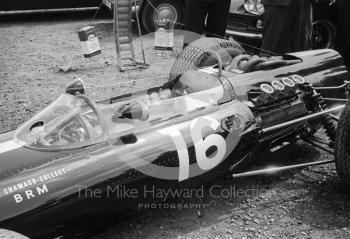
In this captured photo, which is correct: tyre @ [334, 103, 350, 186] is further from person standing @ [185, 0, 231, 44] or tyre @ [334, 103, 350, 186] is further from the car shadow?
person standing @ [185, 0, 231, 44]

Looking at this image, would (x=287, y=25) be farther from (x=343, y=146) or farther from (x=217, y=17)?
(x=343, y=146)

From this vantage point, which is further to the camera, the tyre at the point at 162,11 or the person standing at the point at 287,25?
the tyre at the point at 162,11

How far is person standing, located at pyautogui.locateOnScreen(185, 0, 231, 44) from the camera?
5.40 m

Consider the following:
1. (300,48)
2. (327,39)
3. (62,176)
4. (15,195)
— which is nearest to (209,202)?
(62,176)

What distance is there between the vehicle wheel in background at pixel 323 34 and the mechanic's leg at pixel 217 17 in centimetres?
124

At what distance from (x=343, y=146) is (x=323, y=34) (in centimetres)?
321

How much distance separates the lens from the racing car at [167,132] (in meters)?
2.41

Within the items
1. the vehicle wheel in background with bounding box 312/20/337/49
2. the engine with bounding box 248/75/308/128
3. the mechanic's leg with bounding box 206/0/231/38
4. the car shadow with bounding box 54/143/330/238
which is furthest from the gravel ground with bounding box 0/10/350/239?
the vehicle wheel in background with bounding box 312/20/337/49

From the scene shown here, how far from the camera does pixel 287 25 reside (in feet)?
16.1

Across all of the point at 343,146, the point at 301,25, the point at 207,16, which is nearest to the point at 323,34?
the point at 301,25

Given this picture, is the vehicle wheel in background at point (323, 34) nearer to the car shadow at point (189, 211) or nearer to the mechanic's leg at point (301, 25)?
the mechanic's leg at point (301, 25)

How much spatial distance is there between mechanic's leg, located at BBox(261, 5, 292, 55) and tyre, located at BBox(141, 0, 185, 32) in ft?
9.36

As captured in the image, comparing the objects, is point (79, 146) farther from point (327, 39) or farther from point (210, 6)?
point (327, 39)

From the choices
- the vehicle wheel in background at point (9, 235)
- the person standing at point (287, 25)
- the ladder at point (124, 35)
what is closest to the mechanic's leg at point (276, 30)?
the person standing at point (287, 25)
